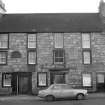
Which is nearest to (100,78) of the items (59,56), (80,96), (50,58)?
(59,56)

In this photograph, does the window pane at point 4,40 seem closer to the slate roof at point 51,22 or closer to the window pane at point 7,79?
the slate roof at point 51,22

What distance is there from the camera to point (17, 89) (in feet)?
97.5

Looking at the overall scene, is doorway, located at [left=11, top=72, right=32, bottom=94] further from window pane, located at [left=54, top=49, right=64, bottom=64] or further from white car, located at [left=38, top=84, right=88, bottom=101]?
white car, located at [left=38, top=84, right=88, bottom=101]

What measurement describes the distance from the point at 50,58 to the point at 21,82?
4.59 m

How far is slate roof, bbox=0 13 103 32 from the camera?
30.8m

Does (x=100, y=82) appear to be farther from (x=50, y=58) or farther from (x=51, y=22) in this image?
(x=51, y=22)

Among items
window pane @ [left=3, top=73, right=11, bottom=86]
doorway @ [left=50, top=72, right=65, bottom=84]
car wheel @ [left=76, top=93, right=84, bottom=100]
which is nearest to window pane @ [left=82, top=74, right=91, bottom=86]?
doorway @ [left=50, top=72, right=65, bottom=84]

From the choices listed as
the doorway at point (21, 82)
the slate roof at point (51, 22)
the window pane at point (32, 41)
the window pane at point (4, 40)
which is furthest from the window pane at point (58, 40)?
the window pane at point (4, 40)

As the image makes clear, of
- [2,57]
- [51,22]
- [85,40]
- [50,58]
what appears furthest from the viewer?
[51,22]

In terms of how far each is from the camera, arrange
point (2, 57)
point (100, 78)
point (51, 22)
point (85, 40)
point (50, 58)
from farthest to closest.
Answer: point (51, 22) → point (85, 40) → point (2, 57) → point (50, 58) → point (100, 78)

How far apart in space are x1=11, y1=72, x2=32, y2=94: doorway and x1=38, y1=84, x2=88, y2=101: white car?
304 inches

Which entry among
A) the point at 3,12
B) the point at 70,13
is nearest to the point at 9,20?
the point at 3,12

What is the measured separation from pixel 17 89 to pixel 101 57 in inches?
431

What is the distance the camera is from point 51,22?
3244 centimetres
